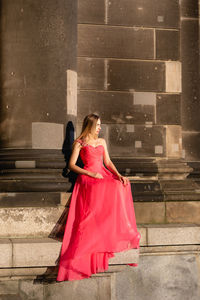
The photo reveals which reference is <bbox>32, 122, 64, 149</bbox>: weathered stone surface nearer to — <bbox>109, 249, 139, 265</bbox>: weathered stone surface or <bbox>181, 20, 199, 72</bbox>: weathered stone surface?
<bbox>109, 249, 139, 265</bbox>: weathered stone surface

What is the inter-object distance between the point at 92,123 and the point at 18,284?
85.7 inches

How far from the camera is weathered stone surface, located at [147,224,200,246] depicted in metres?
5.58

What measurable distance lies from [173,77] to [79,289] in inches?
146

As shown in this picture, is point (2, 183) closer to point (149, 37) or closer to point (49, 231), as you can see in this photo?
point (49, 231)

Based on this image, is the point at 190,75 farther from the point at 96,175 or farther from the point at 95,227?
the point at 95,227

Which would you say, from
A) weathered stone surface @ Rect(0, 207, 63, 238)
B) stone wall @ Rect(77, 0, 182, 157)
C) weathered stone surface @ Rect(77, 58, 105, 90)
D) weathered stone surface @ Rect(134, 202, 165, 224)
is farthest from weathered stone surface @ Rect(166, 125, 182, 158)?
weathered stone surface @ Rect(0, 207, 63, 238)

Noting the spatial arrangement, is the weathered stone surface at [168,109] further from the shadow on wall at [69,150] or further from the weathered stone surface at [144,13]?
the shadow on wall at [69,150]

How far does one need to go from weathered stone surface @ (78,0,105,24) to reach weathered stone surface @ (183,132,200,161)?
2.44 m

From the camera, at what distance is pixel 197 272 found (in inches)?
232

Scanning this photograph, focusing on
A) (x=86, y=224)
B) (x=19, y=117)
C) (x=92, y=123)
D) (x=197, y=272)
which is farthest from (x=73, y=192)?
(x=197, y=272)

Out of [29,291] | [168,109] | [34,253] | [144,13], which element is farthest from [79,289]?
[144,13]

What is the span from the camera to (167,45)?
722 cm

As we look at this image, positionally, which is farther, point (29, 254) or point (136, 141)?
point (136, 141)

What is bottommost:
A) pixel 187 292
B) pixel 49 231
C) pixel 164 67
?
pixel 187 292
